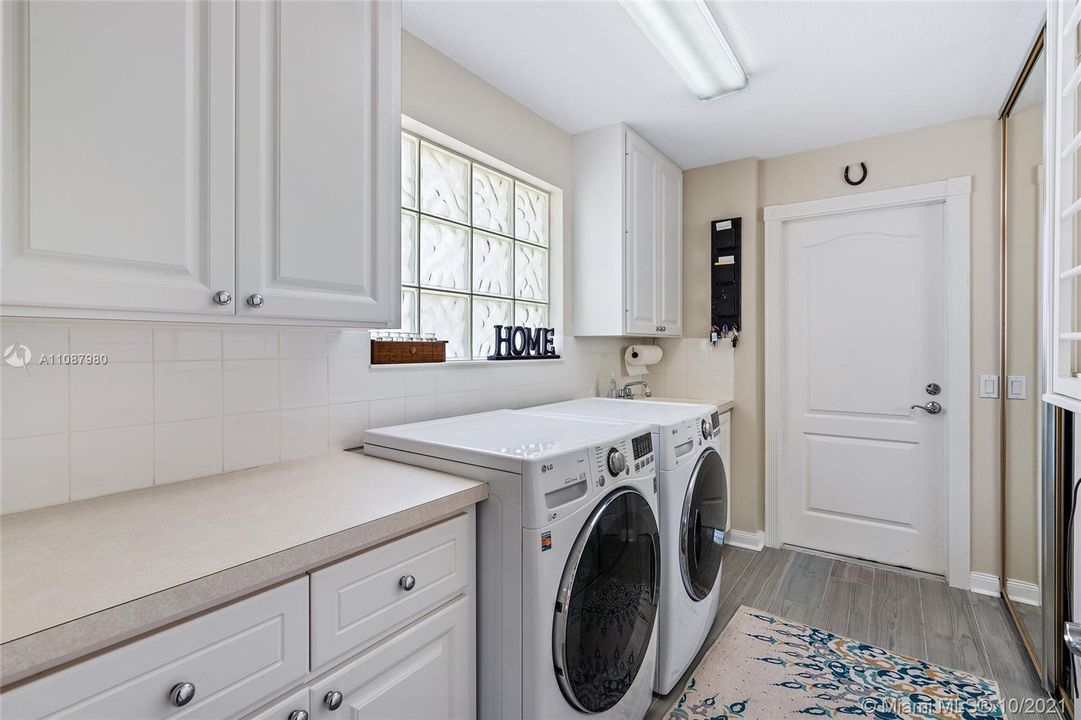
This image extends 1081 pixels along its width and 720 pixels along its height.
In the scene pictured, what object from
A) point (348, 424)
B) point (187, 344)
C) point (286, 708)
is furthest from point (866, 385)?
point (187, 344)

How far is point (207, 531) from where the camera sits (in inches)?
38.3

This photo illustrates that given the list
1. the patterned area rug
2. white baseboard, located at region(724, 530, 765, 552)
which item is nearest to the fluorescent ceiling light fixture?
the patterned area rug

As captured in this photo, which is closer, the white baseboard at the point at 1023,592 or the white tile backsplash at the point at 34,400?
the white tile backsplash at the point at 34,400

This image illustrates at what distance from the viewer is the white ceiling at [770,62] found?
Result: 1.78m

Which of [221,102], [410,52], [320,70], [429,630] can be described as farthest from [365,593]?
[410,52]

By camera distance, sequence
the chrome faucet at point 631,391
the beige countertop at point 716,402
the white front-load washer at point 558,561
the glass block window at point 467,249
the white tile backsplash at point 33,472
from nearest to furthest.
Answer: the white tile backsplash at point 33,472 < the white front-load washer at point 558,561 < the glass block window at point 467,249 < the beige countertop at point 716,402 < the chrome faucet at point 631,391

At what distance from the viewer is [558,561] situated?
1.27 m

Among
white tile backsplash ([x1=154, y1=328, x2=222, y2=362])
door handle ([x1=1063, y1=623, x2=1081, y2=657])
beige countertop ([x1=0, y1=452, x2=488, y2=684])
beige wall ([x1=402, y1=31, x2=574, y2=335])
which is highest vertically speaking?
beige wall ([x1=402, y1=31, x2=574, y2=335])

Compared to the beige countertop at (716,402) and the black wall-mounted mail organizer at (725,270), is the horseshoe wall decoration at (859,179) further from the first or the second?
the beige countertop at (716,402)

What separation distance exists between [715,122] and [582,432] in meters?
1.92

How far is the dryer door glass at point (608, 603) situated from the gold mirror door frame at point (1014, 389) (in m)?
1.65

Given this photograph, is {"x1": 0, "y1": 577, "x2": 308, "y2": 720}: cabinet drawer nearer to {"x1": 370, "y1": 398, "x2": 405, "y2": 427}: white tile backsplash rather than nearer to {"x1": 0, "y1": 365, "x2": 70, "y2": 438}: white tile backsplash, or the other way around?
{"x1": 0, "y1": 365, "x2": 70, "y2": 438}: white tile backsplash

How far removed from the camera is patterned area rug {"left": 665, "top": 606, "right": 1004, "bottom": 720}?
5.78ft

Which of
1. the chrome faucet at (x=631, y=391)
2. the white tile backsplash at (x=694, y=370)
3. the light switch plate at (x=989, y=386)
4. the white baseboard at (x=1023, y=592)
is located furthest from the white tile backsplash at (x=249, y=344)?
the light switch plate at (x=989, y=386)
